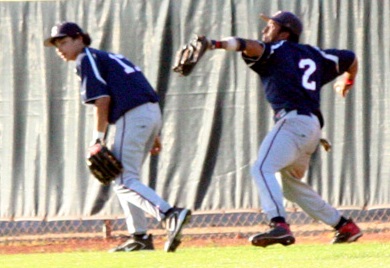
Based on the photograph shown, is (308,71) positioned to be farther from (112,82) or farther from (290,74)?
(112,82)

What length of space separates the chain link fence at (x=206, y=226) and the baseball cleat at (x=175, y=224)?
9.35ft

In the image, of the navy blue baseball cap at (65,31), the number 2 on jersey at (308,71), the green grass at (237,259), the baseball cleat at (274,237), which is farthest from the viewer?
the navy blue baseball cap at (65,31)

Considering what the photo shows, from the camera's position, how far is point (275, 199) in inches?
299

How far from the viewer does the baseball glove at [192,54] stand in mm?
7387

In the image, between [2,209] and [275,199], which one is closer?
[275,199]

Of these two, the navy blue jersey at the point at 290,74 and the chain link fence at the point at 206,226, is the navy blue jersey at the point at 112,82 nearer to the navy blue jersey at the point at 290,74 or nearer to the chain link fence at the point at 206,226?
the navy blue jersey at the point at 290,74

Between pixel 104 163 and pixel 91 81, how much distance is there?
23.6 inches

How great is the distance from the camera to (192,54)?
741cm

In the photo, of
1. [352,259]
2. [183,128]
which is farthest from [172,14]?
[352,259]

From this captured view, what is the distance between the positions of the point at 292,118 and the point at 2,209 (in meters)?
4.20

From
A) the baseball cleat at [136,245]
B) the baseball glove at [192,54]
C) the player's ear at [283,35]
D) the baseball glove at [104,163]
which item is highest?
the player's ear at [283,35]

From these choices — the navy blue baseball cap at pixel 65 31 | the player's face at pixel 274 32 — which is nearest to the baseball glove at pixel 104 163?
the navy blue baseball cap at pixel 65 31

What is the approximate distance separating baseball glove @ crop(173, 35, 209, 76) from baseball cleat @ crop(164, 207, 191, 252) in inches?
39.5

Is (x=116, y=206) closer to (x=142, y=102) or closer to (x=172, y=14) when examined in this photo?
(x=172, y=14)
